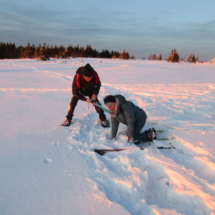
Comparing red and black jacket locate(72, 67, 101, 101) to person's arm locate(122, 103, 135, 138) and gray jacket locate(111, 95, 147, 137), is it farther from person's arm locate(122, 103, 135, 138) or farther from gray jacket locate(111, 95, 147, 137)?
person's arm locate(122, 103, 135, 138)

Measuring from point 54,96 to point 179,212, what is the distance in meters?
5.49

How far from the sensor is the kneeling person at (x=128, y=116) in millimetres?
3046

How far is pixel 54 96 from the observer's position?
6.51 metres

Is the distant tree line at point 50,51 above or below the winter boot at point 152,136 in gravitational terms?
above

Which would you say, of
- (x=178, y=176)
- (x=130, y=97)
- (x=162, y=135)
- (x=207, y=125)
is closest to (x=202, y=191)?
(x=178, y=176)

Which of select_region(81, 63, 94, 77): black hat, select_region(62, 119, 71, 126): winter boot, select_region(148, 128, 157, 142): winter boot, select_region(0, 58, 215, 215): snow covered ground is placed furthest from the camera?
select_region(62, 119, 71, 126): winter boot

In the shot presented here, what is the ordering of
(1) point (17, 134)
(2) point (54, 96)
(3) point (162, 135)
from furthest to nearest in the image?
1. (2) point (54, 96)
2. (3) point (162, 135)
3. (1) point (17, 134)

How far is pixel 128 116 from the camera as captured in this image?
124 inches

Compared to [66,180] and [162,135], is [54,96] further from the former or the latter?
[66,180]

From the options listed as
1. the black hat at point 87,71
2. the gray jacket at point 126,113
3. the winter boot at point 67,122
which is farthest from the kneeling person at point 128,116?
the winter boot at point 67,122

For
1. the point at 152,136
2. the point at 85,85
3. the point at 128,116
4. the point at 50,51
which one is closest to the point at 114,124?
the point at 128,116

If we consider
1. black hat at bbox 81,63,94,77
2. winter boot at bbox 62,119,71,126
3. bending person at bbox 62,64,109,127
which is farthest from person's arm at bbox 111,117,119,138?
winter boot at bbox 62,119,71,126

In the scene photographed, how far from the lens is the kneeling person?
3046mm

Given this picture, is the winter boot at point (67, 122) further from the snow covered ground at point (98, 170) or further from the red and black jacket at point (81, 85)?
the red and black jacket at point (81, 85)
